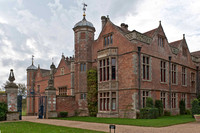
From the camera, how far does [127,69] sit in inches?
806

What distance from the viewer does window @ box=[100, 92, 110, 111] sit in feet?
70.7

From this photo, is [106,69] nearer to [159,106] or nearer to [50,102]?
[159,106]

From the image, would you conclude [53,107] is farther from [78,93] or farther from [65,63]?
[65,63]

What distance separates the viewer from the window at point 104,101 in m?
21.5

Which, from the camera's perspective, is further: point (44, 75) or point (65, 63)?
point (44, 75)

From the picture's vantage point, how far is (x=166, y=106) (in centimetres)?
2370

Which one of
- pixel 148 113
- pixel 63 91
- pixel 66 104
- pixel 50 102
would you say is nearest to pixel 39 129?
pixel 50 102

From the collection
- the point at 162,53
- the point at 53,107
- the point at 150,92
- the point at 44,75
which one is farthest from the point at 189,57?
the point at 44,75

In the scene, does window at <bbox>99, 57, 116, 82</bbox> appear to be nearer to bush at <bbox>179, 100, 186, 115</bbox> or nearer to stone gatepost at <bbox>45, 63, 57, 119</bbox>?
stone gatepost at <bbox>45, 63, 57, 119</bbox>

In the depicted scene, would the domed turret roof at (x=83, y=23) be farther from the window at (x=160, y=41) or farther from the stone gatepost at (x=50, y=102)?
the window at (x=160, y=41)

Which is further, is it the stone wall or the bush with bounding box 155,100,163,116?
the stone wall

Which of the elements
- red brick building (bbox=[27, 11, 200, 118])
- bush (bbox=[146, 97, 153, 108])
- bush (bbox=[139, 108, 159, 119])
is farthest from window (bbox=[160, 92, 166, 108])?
bush (bbox=[139, 108, 159, 119])

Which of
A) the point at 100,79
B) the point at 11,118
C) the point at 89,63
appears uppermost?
the point at 89,63

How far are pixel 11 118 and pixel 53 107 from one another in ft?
13.7
